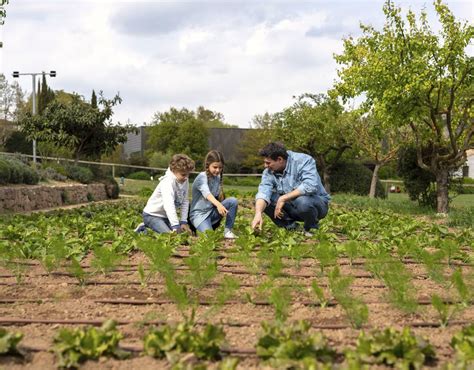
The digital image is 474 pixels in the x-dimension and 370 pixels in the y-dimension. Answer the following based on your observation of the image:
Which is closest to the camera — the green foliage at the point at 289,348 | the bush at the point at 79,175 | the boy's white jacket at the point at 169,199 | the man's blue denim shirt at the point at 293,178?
the green foliage at the point at 289,348

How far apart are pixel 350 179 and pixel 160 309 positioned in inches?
912

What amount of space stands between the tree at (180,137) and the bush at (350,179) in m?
15.1

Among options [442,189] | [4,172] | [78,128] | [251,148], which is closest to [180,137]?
[251,148]

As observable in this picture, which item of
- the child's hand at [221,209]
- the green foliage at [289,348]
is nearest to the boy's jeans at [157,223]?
the child's hand at [221,209]

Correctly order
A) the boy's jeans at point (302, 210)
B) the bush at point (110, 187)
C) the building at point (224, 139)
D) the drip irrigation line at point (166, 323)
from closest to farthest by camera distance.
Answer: the drip irrigation line at point (166, 323)
the boy's jeans at point (302, 210)
the bush at point (110, 187)
the building at point (224, 139)

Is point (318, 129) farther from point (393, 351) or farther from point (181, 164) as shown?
point (393, 351)

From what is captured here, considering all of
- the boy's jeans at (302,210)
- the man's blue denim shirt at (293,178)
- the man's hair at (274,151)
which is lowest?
the boy's jeans at (302,210)

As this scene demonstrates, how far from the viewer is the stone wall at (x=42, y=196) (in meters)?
13.7

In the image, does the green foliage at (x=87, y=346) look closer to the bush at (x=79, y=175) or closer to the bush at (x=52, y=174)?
the bush at (x=52, y=174)

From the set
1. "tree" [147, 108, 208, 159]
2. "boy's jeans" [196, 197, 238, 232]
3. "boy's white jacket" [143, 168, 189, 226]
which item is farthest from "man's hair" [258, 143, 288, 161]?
"tree" [147, 108, 208, 159]

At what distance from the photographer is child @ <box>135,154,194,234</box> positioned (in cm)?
653

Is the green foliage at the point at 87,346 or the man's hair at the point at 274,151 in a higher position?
the man's hair at the point at 274,151

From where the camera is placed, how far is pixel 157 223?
6.82 meters

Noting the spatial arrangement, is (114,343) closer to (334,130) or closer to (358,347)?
(358,347)
